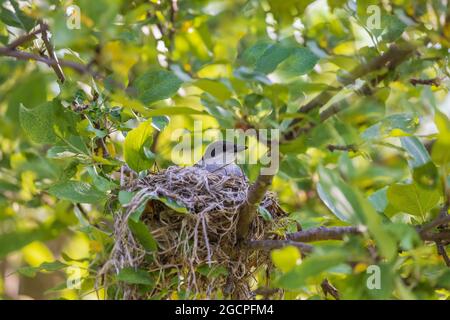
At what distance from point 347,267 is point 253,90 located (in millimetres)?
502

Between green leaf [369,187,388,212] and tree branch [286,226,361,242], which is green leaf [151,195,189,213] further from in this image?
green leaf [369,187,388,212]

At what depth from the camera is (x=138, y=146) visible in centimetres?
231

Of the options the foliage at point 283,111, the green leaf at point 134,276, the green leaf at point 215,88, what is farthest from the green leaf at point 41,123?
the green leaf at point 215,88

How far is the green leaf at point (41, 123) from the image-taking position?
7.79ft

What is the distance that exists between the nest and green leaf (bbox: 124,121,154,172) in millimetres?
87

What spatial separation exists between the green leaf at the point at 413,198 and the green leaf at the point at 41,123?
113cm

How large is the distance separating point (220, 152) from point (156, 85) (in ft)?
3.17

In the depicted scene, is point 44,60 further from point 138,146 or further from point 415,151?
point 415,151

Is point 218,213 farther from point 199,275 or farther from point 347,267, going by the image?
point 347,267

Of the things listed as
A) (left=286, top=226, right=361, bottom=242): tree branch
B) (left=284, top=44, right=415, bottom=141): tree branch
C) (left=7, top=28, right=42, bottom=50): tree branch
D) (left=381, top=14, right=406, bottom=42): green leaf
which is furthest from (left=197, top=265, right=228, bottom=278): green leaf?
(left=7, top=28, right=42, bottom=50): tree branch

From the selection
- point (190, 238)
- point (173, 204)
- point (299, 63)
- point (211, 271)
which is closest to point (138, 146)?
point (173, 204)

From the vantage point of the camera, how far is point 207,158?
11.4 ft

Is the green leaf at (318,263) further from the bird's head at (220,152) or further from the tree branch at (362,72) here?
the bird's head at (220,152)
